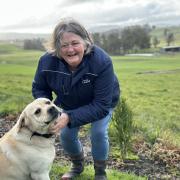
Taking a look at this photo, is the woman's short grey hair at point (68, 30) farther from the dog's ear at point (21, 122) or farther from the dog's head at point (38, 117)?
the dog's ear at point (21, 122)

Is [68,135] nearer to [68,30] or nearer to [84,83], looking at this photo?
[84,83]

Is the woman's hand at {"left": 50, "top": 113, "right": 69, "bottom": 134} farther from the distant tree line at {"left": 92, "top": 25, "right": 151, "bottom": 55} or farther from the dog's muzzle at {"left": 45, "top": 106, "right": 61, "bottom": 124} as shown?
the distant tree line at {"left": 92, "top": 25, "right": 151, "bottom": 55}

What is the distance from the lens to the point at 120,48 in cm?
11938

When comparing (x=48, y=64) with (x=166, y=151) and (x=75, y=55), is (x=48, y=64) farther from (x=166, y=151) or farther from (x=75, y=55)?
(x=166, y=151)

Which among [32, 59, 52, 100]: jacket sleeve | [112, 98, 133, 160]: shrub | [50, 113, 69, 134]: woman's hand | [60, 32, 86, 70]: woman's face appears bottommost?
[112, 98, 133, 160]: shrub

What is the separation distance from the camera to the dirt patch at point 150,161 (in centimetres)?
819

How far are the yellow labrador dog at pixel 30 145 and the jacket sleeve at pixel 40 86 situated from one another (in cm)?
85

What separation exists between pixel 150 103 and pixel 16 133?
65.6ft

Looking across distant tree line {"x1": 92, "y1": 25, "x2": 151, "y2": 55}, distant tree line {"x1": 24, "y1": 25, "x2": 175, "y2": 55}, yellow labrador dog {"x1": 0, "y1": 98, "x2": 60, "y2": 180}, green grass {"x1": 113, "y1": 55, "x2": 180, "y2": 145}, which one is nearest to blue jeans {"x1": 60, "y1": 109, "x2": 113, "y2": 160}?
yellow labrador dog {"x1": 0, "y1": 98, "x2": 60, "y2": 180}

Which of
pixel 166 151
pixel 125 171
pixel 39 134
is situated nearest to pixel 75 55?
pixel 39 134

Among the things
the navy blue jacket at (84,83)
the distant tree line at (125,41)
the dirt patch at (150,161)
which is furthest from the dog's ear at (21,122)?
the distant tree line at (125,41)

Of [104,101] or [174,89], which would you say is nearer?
[104,101]

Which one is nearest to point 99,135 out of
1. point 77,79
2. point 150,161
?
point 77,79

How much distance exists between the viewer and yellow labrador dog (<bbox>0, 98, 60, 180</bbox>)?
571 centimetres
